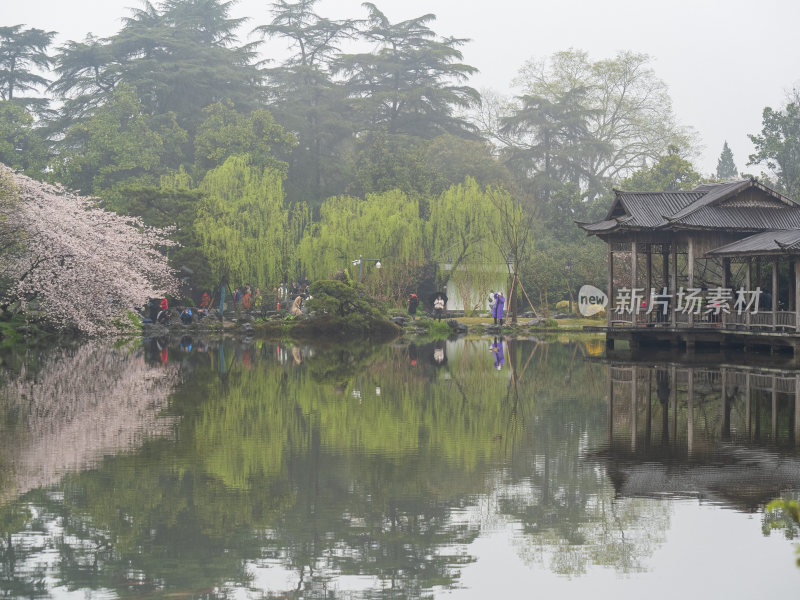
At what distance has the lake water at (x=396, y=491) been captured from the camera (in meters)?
5.83

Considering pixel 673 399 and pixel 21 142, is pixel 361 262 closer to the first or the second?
pixel 21 142

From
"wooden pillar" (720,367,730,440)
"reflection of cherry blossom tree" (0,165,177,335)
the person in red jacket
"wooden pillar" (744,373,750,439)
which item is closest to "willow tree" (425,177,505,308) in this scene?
the person in red jacket

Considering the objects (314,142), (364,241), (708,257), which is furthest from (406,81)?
(708,257)

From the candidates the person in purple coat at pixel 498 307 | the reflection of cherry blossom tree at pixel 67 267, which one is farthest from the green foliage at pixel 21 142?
the person in purple coat at pixel 498 307

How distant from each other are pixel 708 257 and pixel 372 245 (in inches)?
658

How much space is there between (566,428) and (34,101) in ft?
168

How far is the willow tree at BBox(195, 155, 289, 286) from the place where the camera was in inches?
1561

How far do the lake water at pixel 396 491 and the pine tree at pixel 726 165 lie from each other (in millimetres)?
75581

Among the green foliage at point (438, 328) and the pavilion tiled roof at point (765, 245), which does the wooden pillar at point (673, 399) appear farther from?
the green foliage at point (438, 328)

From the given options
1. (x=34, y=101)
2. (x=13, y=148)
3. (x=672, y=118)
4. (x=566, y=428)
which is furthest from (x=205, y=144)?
(x=566, y=428)

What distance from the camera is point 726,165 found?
8738 cm

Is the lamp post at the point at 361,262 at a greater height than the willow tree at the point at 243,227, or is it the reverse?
the willow tree at the point at 243,227

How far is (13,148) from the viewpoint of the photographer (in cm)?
4934

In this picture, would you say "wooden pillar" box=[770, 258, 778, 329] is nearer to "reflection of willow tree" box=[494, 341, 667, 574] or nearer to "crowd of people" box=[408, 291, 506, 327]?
"reflection of willow tree" box=[494, 341, 667, 574]
